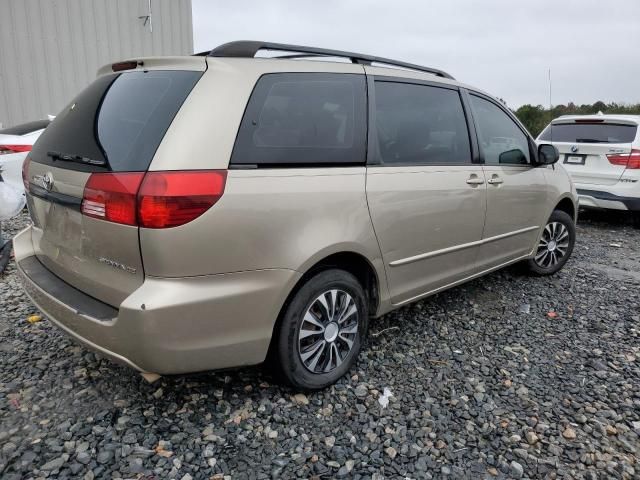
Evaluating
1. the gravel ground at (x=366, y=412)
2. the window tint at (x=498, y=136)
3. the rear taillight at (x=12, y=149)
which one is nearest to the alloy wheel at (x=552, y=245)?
the window tint at (x=498, y=136)

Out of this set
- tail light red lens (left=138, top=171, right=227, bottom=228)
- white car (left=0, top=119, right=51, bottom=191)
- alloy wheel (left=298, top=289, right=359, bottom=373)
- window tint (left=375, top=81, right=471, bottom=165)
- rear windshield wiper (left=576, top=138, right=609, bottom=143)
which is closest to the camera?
tail light red lens (left=138, top=171, right=227, bottom=228)

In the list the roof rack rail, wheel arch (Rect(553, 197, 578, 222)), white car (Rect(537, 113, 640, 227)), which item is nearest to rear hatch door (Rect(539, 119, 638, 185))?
white car (Rect(537, 113, 640, 227))

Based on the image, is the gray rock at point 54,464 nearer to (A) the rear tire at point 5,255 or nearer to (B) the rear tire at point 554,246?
(A) the rear tire at point 5,255

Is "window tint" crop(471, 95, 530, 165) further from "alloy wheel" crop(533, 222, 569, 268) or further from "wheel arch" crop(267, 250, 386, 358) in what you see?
"wheel arch" crop(267, 250, 386, 358)

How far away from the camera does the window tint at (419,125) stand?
2801mm

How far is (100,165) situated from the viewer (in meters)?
2.03

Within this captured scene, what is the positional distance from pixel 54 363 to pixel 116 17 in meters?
8.26

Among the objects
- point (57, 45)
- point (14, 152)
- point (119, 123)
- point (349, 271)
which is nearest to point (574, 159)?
point (349, 271)

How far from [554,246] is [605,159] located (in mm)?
2950

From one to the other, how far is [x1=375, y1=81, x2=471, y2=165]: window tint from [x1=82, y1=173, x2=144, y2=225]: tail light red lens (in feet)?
4.51

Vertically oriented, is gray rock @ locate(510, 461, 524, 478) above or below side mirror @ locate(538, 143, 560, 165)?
below

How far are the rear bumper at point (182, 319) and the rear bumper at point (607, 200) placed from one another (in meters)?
6.01

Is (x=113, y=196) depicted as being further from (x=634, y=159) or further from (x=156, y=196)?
(x=634, y=159)

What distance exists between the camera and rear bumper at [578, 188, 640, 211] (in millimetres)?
6488
